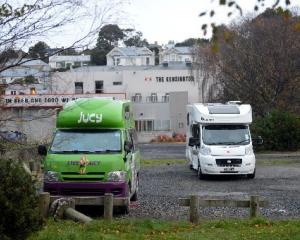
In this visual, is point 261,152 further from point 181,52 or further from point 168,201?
point 181,52

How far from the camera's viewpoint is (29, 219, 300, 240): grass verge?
33.4ft

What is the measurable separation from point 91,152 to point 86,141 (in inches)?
15.3

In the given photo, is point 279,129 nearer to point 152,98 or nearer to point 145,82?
point 152,98

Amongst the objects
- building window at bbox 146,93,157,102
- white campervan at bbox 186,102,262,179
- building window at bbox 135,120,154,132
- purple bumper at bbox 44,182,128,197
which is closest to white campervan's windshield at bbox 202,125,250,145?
Answer: white campervan at bbox 186,102,262,179

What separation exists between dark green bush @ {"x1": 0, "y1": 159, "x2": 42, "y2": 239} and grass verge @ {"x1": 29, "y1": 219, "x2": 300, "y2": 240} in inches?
44.1

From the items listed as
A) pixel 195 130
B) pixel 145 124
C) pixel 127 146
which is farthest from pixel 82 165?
pixel 145 124

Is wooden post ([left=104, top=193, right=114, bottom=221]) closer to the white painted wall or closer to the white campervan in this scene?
the white campervan

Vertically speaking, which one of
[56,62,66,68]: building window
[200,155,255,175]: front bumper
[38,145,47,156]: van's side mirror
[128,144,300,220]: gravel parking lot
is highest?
[56,62,66,68]: building window

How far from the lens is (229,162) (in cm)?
2433

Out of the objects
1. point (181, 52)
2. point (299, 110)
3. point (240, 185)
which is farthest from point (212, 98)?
point (181, 52)

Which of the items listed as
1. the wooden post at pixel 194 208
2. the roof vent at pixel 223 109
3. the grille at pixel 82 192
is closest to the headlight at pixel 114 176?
the grille at pixel 82 192

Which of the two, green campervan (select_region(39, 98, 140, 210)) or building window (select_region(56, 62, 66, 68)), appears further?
green campervan (select_region(39, 98, 140, 210))

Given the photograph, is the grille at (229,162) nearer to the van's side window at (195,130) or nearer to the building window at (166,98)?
the van's side window at (195,130)

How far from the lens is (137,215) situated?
49.0 ft
